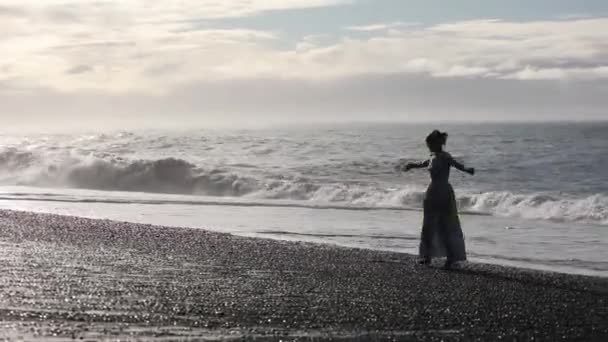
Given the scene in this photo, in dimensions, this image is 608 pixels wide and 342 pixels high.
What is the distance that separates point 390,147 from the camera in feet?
181

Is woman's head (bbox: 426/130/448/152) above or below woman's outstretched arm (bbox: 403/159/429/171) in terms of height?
above

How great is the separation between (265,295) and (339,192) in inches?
786

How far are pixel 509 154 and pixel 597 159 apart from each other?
460cm

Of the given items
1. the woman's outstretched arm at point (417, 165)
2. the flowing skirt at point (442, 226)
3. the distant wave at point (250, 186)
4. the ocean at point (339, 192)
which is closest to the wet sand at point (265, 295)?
the flowing skirt at point (442, 226)

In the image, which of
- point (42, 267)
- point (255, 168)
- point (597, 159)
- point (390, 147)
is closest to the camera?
point (42, 267)

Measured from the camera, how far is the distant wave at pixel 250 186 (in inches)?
958

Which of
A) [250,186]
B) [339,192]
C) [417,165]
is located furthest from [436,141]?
[250,186]

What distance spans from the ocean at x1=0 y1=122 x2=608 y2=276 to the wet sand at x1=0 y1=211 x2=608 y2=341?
2638 millimetres

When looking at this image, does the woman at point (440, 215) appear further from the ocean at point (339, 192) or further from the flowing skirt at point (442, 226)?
the ocean at point (339, 192)

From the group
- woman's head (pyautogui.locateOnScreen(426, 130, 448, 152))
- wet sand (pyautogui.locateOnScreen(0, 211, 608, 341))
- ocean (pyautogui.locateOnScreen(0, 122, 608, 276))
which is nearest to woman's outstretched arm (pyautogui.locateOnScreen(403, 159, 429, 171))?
woman's head (pyautogui.locateOnScreen(426, 130, 448, 152))

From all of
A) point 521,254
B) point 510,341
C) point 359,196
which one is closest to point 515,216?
point 359,196

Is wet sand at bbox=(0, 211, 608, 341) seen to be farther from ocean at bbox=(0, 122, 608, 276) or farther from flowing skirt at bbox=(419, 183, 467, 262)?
ocean at bbox=(0, 122, 608, 276)

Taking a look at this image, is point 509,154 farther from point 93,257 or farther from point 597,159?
point 93,257

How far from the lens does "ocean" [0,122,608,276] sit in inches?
656
